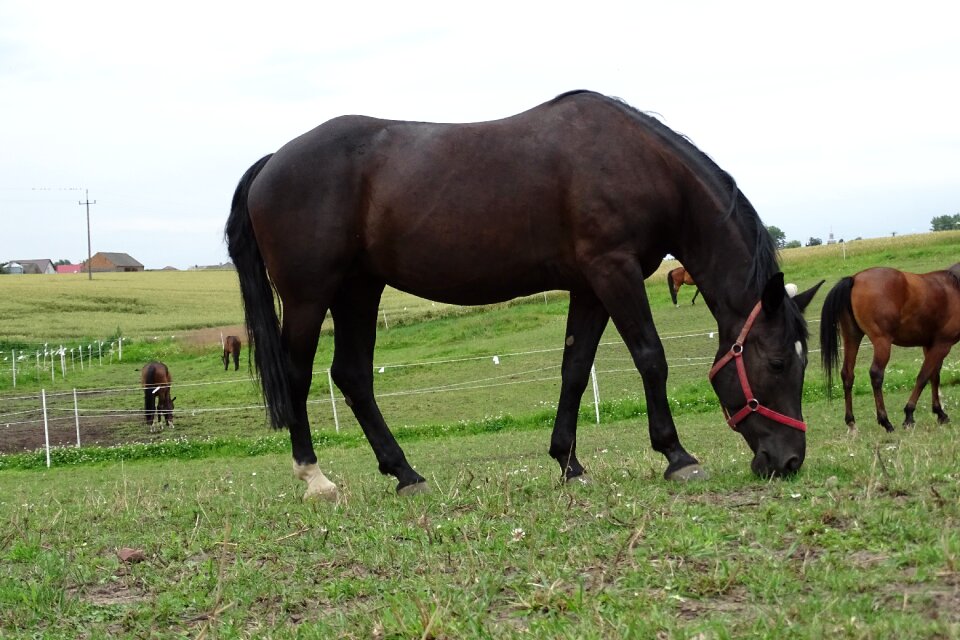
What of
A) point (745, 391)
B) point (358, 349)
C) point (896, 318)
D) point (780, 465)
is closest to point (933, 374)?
point (896, 318)

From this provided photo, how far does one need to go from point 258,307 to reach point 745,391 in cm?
314

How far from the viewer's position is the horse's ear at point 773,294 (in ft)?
16.6

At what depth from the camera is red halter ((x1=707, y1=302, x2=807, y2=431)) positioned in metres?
5.18

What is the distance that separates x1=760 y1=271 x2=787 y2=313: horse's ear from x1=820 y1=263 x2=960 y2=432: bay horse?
704 cm

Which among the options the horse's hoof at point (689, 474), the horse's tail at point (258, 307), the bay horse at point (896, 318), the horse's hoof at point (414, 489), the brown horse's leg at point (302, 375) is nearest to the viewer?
the horse's hoof at point (689, 474)

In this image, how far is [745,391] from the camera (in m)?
5.28

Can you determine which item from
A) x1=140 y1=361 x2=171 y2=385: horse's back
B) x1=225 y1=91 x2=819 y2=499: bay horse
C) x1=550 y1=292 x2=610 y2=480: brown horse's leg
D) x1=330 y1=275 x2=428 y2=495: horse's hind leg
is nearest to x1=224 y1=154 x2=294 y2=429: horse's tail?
x1=225 y1=91 x2=819 y2=499: bay horse

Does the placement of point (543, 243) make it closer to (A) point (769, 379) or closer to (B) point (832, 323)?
(A) point (769, 379)

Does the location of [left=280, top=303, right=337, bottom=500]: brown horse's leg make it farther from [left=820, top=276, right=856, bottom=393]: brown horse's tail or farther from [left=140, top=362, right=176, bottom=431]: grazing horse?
[left=140, top=362, right=176, bottom=431]: grazing horse

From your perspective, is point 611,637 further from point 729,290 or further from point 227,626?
point 729,290

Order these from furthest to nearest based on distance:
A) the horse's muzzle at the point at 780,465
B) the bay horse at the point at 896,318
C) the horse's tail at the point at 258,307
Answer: the bay horse at the point at 896,318, the horse's tail at the point at 258,307, the horse's muzzle at the point at 780,465

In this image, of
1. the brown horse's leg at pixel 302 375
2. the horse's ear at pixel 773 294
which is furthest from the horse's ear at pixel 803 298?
the brown horse's leg at pixel 302 375

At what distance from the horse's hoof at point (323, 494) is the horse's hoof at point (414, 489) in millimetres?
400

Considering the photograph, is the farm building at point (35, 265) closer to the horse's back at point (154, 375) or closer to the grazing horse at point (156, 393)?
the horse's back at point (154, 375)
